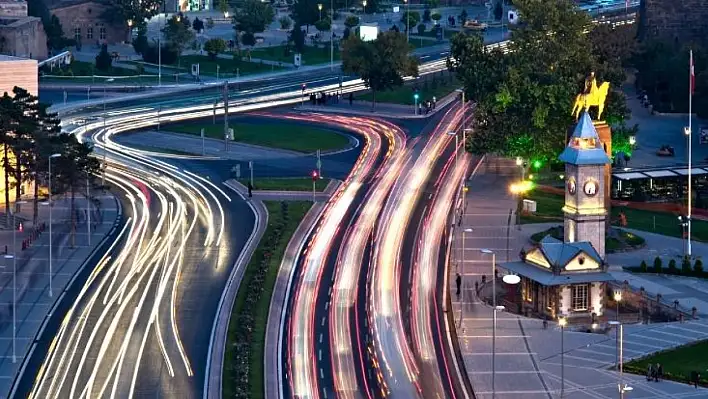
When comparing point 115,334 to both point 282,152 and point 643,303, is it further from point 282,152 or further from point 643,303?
point 282,152

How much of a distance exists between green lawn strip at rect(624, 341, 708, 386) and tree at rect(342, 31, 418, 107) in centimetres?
9481

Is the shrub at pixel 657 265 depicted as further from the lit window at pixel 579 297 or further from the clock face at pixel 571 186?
the lit window at pixel 579 297

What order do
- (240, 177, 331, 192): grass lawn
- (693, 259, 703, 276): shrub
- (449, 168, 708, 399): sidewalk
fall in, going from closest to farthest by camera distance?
(449, 168, 708, 399): sidewalk, (693, 259, 703, 276): shrub, (240, 177, 331, 192): grass lawn

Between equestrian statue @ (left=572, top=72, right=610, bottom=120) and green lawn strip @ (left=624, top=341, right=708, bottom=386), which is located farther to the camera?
equestrian statue @ (left=572, top=72, right=610, bottom=120)

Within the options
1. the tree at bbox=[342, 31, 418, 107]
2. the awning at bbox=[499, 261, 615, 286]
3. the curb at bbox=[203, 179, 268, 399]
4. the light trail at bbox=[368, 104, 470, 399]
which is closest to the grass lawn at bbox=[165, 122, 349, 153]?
the light trail at bbox=[368, 104, 470, 399]

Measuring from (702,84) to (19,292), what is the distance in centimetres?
9121

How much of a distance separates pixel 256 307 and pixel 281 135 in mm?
70028

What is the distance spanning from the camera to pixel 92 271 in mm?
115438

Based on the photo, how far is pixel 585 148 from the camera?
370 feet

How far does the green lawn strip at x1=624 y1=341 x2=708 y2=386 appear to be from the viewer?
3679 inches

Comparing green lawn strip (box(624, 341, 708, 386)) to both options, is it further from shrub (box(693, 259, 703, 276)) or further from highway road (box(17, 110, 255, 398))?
highway road (box(17, 110, 255, 398))

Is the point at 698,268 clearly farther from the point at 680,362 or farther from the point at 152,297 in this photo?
the point at 152,297

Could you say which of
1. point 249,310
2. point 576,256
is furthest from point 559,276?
point 249,310

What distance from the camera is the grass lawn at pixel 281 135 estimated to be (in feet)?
553
